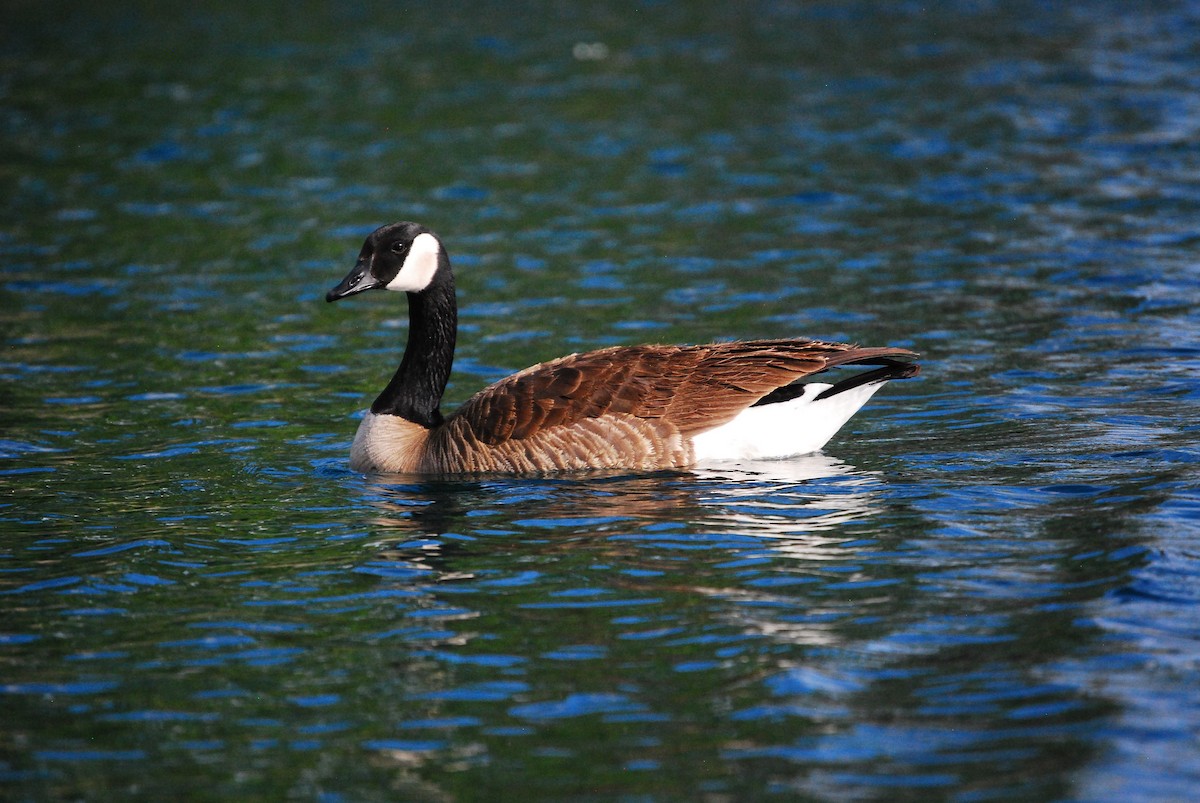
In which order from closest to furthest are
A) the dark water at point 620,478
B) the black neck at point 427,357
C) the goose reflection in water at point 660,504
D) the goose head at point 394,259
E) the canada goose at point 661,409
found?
the dark water at point 620,478 → the goose reflection in water at point 660,504 → the canada goose at point 661,409 → the goose head at point 394,259 → the black neck at point 427,357

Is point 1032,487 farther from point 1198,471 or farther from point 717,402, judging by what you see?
point 717,402

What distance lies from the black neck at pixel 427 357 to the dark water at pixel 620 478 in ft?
2.54

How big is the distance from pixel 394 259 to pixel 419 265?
19 cm

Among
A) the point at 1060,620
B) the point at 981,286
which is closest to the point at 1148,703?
the point at 1060,620

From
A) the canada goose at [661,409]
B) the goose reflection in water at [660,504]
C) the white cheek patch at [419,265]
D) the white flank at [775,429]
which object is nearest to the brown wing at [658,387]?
the canada goose at [661,409]

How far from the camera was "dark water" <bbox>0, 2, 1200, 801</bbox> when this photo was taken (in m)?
6.76

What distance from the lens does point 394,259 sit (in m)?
11.6

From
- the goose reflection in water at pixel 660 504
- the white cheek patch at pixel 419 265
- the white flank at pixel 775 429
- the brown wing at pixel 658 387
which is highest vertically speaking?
the white cheek patch at pixel 419 265

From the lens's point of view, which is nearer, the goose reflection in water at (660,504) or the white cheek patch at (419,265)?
the goose reflection in water at (660,504)

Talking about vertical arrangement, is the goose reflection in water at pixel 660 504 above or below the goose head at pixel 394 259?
below

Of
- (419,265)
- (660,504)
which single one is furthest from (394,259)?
(660,504)

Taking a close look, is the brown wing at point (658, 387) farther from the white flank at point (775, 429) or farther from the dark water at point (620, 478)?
the dark water at point (620, 478)

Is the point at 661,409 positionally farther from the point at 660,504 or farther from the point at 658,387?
the point at 660,504

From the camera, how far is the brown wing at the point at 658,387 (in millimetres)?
10820
